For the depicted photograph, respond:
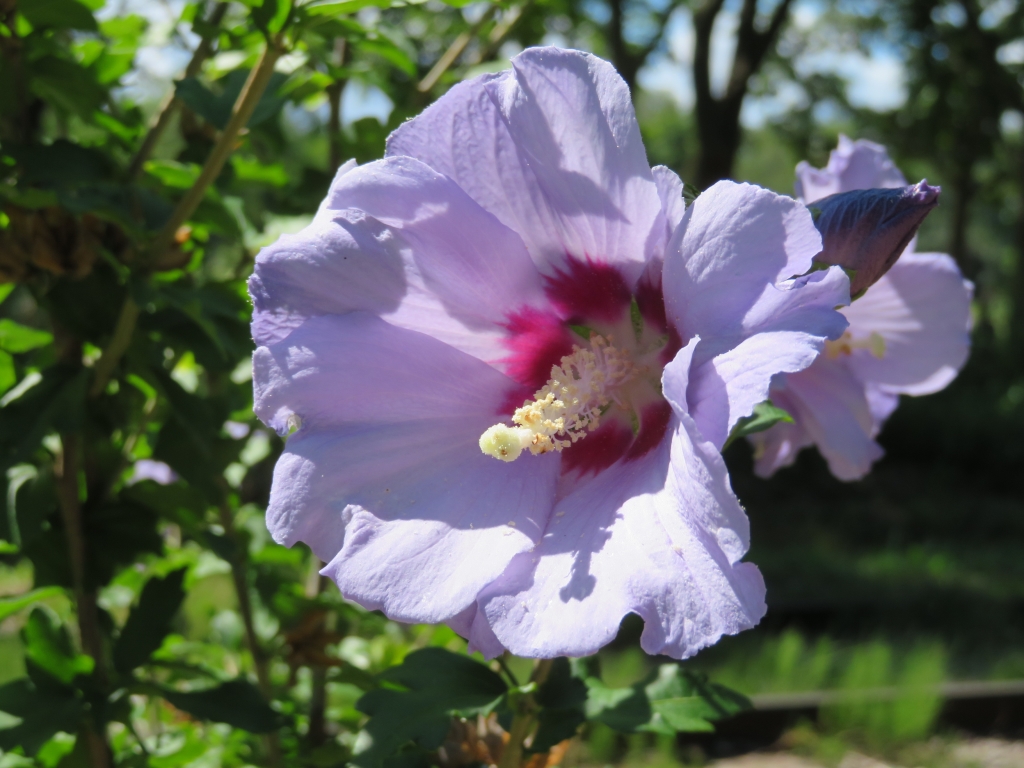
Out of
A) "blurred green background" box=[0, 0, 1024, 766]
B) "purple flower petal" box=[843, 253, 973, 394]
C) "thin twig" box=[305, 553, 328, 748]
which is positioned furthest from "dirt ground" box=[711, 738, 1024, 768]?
"purple flower petal" box=[843, 253, 973, 394]

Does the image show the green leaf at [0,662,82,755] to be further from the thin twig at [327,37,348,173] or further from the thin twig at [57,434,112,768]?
the thin twig at [327,37,348,173]

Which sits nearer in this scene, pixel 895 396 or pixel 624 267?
pixel 624 267

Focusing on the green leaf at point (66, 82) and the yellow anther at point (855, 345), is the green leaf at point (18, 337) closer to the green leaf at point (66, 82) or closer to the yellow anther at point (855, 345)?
the green leaf at point (66, 82)

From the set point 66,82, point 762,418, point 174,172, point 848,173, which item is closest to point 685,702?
point 762,418

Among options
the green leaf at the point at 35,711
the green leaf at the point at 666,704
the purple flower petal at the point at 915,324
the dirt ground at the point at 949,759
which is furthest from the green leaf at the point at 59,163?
the dirt ground at the point at 949,759

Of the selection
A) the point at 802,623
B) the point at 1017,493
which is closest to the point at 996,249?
the point at 1017,493

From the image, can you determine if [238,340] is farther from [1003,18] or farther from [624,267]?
[1003,18]
